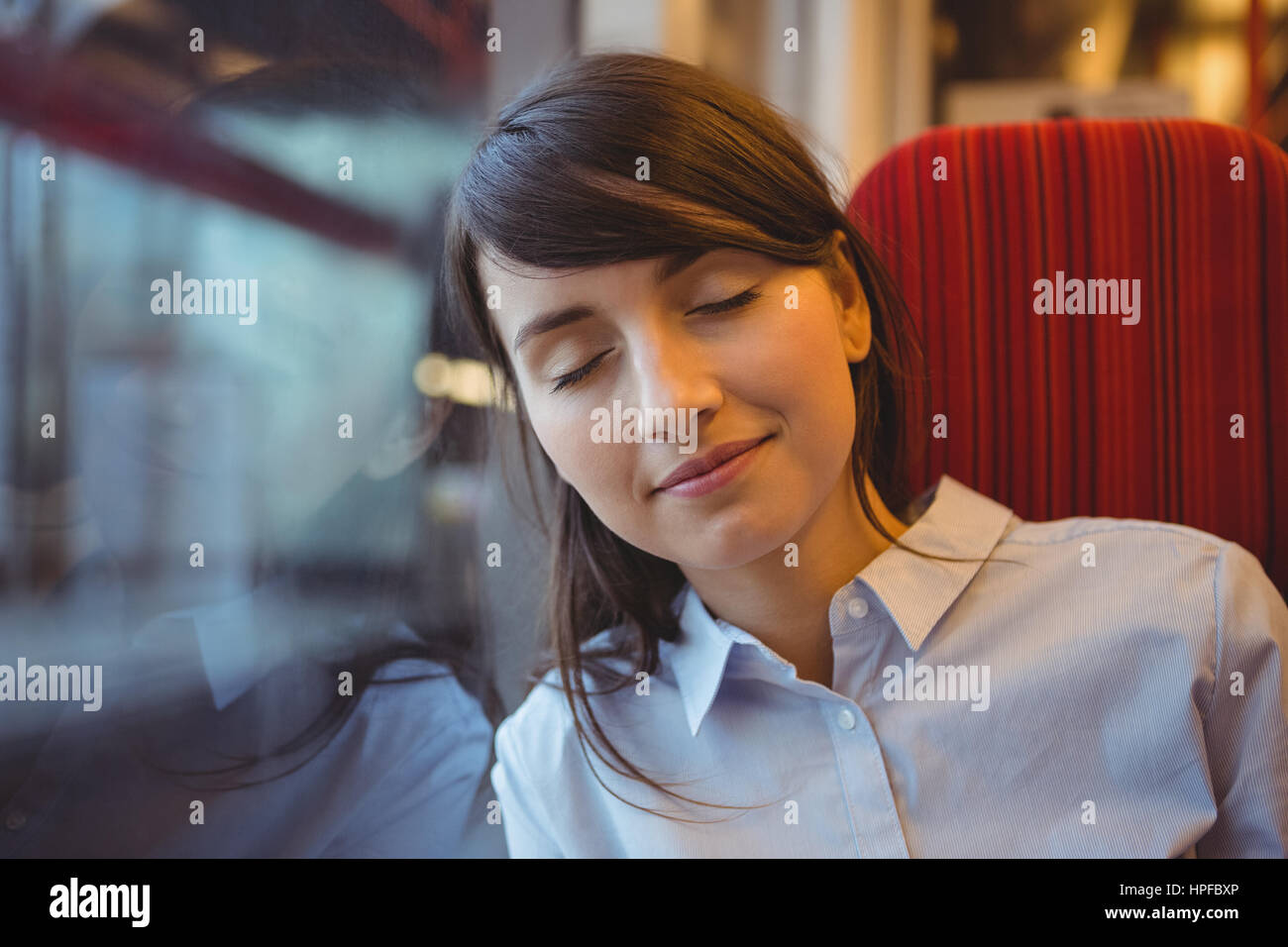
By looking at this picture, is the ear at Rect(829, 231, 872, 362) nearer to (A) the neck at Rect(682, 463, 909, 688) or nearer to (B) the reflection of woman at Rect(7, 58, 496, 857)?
(A) the neck at Rect(682, 463, 909, 688)

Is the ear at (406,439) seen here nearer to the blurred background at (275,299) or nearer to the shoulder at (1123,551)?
the blurred background at (275,299)

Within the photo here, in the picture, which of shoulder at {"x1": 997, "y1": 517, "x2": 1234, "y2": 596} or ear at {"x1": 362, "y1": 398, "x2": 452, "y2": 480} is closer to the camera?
shoulder at {"x1": 997, "y1": 517, "x2": 1234, "y2": 596}

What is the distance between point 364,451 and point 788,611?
0.37 metres

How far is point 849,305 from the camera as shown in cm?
68

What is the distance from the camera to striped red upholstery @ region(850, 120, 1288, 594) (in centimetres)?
71

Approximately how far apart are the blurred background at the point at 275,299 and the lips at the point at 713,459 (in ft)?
0.75

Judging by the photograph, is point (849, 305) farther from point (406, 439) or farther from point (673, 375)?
point (406, 439)

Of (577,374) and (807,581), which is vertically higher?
(577,374)

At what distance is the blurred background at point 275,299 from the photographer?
707 millimetres

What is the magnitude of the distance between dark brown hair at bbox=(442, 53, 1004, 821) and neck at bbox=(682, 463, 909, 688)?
0.8 inches

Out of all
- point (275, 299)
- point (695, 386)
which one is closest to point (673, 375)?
point (695, 386)

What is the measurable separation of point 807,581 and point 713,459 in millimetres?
147

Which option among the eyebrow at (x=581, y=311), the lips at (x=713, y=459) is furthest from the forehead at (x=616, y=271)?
the lips at (x=713, y=459)

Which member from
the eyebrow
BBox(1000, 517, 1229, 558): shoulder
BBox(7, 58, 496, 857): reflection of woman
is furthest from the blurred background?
BBox(1000, 517, 1229, 558): shoulder
